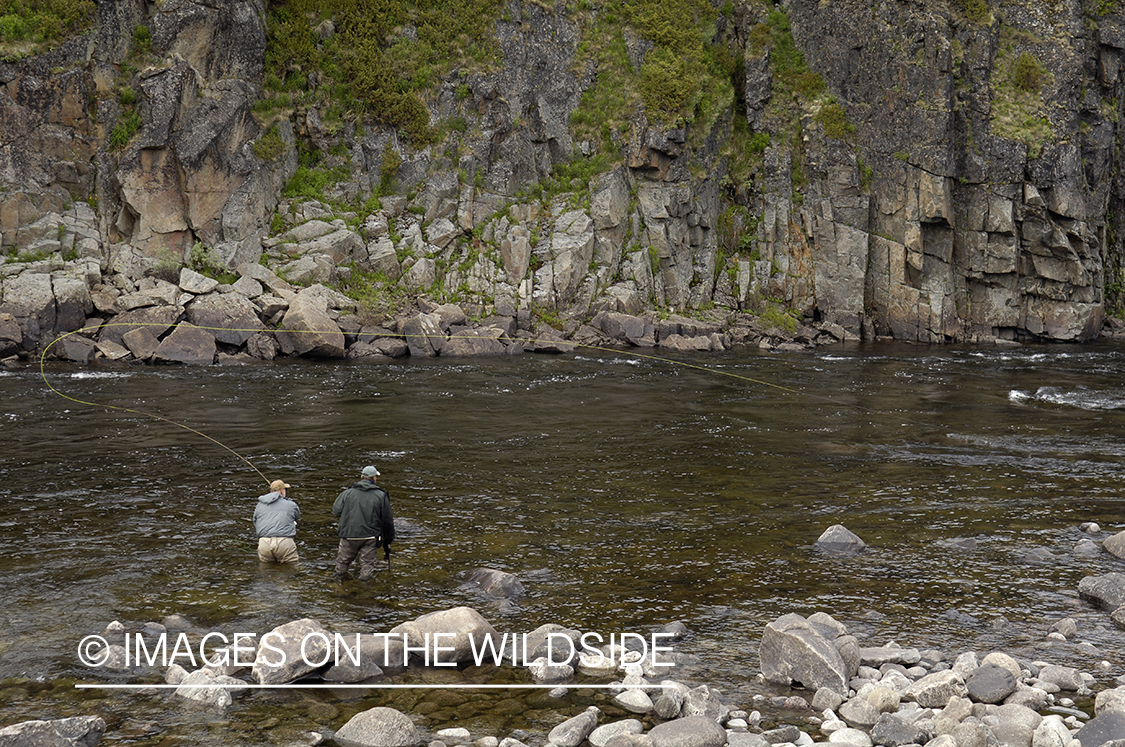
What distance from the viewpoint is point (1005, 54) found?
46250 millimetres

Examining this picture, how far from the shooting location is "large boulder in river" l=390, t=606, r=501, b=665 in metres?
7.61

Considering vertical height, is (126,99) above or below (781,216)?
above

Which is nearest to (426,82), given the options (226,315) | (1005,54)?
(226,315)

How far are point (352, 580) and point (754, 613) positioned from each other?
4.67 metres

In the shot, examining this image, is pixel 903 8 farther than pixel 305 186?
Yes

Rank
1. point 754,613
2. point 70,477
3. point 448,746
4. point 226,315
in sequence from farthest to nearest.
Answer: point 226,315
point 70,477
point 754,613
point 448,746

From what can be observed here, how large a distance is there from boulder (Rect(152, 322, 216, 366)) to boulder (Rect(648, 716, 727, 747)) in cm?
2774

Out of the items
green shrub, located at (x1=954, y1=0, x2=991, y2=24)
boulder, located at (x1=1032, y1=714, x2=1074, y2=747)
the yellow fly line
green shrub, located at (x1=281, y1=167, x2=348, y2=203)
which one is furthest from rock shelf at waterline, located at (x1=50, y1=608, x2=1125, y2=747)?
green shrub, located at (x1=954, y1=0, x2=991, y2=24)

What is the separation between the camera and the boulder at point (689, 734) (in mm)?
5980

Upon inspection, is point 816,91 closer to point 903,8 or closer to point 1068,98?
point 903,8

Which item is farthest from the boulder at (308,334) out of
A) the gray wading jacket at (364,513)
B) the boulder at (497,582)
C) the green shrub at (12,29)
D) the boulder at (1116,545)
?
the boulder at (1116,545)

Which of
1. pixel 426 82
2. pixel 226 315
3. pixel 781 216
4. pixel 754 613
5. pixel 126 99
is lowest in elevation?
pixel 754 613

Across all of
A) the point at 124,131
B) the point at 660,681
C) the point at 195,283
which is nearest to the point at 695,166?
the point at 195,283

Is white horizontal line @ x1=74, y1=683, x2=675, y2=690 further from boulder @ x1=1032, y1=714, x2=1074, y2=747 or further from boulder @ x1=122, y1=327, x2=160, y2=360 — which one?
boulder @ x1=122, y1=327, x2=160, y2=360
